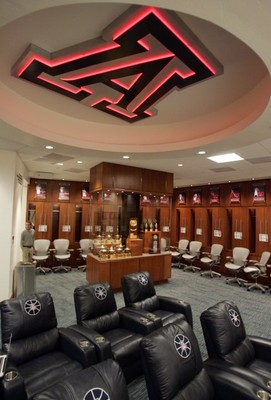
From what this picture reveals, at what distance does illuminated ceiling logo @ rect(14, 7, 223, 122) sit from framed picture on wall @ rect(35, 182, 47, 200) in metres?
5.92

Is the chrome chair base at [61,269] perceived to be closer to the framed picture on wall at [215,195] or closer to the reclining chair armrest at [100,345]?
the framed picture on wall at [215,195]

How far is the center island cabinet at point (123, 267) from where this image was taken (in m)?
5.68

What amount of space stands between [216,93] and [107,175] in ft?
11.1

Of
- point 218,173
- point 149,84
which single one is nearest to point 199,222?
point 218,173

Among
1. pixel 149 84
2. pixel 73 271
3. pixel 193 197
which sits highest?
pixel 149 84

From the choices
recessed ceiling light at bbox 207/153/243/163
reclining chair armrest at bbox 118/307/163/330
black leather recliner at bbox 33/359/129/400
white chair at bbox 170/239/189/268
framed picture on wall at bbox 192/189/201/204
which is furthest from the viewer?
framed picture on wall at bbox 192/189/201/204

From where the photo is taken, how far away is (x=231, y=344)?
96.7 inches

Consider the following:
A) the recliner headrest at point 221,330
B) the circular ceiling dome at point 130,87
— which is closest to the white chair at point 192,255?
the circular ceiling dome at point 130,87

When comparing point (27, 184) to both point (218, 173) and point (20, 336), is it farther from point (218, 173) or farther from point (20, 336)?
point (20, 336)

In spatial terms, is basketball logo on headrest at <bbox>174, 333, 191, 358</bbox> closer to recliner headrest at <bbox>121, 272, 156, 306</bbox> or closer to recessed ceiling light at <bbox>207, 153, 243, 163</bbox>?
recliner headrest at <bbox>121, 272, 156, 306</bbox>

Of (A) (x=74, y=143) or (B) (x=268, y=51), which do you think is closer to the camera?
(B) (x=268, y=51)

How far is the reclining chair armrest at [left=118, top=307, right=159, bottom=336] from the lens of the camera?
2920mm

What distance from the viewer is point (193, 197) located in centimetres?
961

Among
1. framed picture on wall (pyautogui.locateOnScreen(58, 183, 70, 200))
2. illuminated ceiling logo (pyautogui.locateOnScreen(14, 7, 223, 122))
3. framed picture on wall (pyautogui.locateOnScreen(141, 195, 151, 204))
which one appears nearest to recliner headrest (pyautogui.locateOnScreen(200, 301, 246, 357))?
illuminated ceiling logo (pyautogui.locateOnScreen(14, 7, 223, 122))
